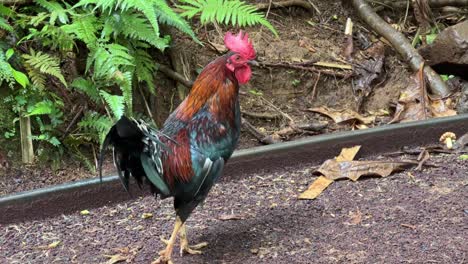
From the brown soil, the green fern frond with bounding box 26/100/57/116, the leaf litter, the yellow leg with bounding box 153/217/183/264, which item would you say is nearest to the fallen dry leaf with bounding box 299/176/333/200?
the leaf litter

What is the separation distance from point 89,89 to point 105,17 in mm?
528

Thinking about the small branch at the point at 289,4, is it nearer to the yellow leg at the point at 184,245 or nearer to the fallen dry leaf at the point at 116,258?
the yellow leg at the point at 184,245

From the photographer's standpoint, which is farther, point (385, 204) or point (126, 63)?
point (126, 63)

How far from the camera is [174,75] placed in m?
5.04

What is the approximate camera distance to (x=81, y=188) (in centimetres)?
410

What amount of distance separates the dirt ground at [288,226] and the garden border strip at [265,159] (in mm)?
70

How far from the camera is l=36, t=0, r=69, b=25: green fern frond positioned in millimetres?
4340

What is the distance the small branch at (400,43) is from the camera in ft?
17.7

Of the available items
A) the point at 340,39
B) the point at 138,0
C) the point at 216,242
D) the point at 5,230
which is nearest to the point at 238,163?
the point at 216,242

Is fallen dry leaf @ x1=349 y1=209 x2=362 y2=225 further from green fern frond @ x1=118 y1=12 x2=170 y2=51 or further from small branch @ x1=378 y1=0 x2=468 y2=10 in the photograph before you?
small branch @ x1=378 y1=0 x2=468 y2=10

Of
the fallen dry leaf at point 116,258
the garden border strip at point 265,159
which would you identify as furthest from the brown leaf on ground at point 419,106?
the fallen dry leaf at point 116,258

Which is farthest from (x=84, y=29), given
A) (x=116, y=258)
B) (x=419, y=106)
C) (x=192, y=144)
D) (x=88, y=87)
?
(x=419, y=106)

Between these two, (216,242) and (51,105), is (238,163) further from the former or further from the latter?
(51,105)

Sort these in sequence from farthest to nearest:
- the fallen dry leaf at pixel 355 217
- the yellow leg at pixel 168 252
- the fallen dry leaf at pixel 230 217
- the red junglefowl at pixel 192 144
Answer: the fallen dry leaf at pixel 230 217 < the fallen dry leaf at pixel 355 217 < the yellow leg at pixel 168 252 < the red junglefowl at pixel 192 144
